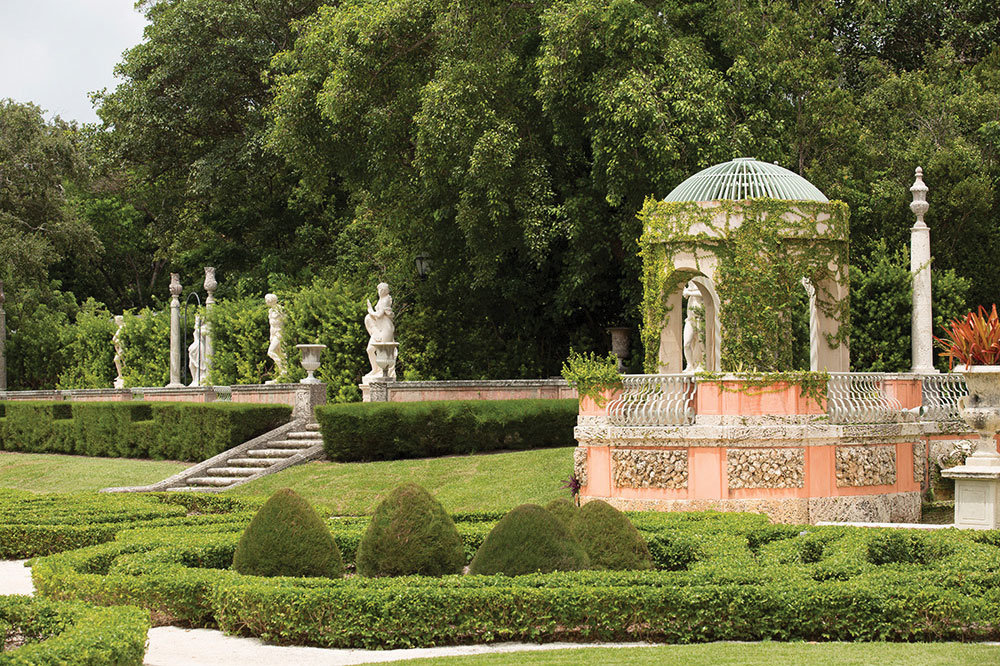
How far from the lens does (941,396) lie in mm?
21484

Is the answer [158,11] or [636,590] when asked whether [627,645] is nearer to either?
[636,590]

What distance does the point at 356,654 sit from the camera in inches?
391

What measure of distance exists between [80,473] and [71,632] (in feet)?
67.8

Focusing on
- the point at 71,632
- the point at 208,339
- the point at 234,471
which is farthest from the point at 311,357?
the point at 71,632

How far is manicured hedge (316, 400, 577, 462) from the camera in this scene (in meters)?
25.0

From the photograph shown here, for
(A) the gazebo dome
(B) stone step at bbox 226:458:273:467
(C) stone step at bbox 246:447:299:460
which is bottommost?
(B) stone step at bbox 226:458:273:467

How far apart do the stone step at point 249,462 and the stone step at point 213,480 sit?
0.70m

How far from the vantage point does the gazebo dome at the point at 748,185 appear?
20891 mm

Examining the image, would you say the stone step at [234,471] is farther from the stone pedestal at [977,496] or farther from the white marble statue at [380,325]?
the stone pedestal at [977,496]

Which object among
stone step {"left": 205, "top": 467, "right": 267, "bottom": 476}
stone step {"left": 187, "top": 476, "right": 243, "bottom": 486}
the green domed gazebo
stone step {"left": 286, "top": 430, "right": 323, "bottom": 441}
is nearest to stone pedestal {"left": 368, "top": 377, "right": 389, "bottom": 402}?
stone step {"left": 286, "top": 430, "right": 323, "bottom": 441}

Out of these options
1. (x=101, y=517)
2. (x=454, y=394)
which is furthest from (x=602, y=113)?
(x=101, y=517)

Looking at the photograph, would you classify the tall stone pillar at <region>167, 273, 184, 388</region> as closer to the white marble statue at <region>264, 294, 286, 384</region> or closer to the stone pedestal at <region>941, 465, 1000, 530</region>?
the white marble statue at <region>264, 294, 286, 384</region>

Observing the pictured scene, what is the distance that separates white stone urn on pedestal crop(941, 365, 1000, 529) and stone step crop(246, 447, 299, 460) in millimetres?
14273

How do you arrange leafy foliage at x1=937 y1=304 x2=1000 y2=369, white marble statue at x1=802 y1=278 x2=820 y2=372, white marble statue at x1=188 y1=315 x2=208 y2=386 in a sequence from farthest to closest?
white marble statue at x1=188 y1=315 x2=208 y2=386 < white marble statue at x1=802 y1=278 x2=820 y2=372 < leafy foliage at x1=937 y1=304 x2=1000 y2=369
